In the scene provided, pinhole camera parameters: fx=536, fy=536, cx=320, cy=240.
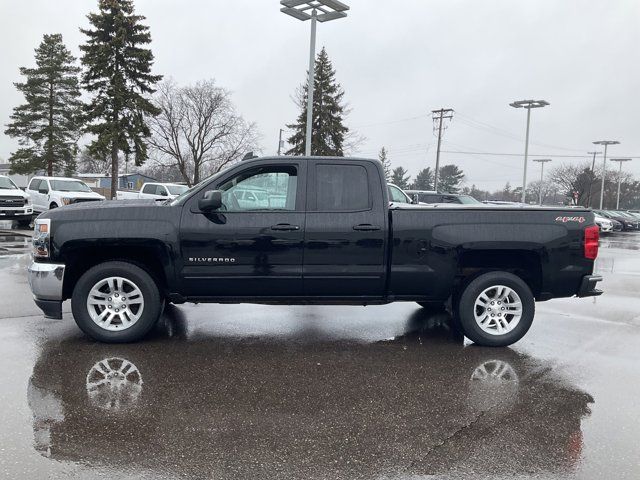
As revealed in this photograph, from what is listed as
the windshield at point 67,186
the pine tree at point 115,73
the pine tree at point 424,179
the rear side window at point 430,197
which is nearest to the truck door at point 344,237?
the windshield at point 67,186

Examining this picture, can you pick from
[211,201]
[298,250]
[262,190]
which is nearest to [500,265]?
[298,250]

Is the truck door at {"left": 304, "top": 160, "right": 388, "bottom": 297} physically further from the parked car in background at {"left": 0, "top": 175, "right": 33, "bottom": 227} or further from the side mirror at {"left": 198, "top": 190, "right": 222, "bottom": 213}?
the parked car in background at {"left": 0, "top": 175, "right": 33, "bottom": 227}

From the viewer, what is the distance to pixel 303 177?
5.71 m

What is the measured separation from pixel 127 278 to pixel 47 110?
45.1m

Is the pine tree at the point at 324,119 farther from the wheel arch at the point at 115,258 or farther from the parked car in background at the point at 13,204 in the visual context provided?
the wheel arch at the point at 115,258

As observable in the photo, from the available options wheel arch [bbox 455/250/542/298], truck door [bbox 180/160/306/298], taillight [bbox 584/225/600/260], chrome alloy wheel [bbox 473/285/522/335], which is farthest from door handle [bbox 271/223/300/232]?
taillight [bbox 584/225/600/260]

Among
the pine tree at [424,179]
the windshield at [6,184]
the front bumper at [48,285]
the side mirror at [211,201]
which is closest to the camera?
the side mirror at [211,201]

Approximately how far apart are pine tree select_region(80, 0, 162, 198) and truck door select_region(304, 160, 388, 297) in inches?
1170

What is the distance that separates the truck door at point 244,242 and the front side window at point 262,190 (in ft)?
0.03

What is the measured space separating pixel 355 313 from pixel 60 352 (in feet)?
12.4

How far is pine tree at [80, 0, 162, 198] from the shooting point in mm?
31859

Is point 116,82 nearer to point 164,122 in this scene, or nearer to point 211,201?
point 164,122

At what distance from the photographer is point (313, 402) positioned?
4.17m

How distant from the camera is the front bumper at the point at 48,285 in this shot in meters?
5.40
